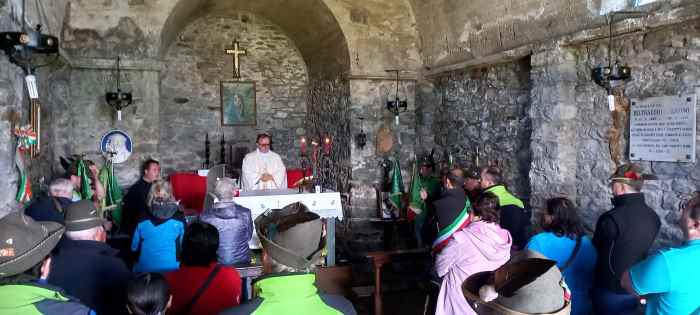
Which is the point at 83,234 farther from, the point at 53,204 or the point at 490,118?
the point at 490,118

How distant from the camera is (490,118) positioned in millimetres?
6570

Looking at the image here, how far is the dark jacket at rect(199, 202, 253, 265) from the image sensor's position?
362cm

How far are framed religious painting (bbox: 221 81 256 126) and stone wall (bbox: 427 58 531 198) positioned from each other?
4.20 metres

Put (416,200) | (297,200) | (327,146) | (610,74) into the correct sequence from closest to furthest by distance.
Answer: (610,74)
(297,200)
(416,200)
(327,146)

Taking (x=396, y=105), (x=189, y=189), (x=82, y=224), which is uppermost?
(x=396, y=105)

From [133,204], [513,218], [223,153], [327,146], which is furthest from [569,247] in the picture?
[223,153]

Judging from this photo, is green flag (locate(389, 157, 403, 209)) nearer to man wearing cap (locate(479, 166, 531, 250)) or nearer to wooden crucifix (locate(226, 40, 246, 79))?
man wearing cap (locate(479, 166, 531, 250))

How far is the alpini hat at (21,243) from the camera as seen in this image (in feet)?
5.59

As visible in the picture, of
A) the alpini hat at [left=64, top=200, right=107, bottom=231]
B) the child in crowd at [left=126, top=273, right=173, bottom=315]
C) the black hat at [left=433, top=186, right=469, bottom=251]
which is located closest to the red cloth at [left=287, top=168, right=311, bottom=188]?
the black hat at [left=433, top=186, right=469, bottom=251]

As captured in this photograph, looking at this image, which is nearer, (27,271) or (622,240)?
(27,271)

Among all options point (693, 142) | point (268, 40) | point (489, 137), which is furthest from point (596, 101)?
point (268, 40)

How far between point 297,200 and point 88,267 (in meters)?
3.46

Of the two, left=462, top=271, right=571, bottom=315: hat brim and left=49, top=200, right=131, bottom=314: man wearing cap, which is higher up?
left=462, top=271, right=571, bottom=315: hat brim

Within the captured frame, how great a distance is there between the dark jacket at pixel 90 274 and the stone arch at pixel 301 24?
550 centimetres
